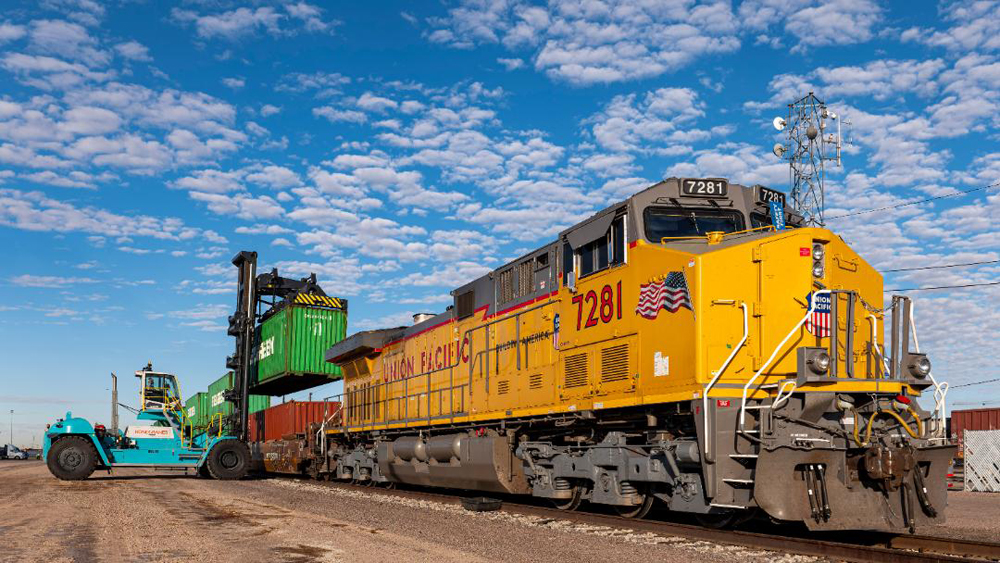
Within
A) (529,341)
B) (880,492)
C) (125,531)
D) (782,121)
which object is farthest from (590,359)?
(782,121)

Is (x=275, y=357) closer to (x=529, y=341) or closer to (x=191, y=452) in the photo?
(x=191, y=452)

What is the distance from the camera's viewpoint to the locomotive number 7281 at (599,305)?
433 inches

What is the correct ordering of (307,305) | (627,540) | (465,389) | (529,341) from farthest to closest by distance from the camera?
(307,305)
(465,389)
(529,341)
(627,540)

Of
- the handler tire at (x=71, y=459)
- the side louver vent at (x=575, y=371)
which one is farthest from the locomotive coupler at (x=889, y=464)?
the handler tire at (x=71, y=459)

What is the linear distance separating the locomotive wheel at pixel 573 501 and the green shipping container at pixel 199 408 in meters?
32.2

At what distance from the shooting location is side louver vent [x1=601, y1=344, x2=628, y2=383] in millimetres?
10805

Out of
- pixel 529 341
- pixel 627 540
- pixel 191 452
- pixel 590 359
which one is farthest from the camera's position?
pixel 191 452

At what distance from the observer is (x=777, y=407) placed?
8906 millimetres

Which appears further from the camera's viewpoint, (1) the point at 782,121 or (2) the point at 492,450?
(1) the point at 782,121

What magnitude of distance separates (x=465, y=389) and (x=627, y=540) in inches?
254

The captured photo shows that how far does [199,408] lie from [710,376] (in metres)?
39.3

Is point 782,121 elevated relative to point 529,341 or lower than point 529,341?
elevated

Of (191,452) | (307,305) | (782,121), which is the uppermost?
(782,121)

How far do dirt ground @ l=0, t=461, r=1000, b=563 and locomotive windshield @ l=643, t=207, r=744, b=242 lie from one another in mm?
3620
